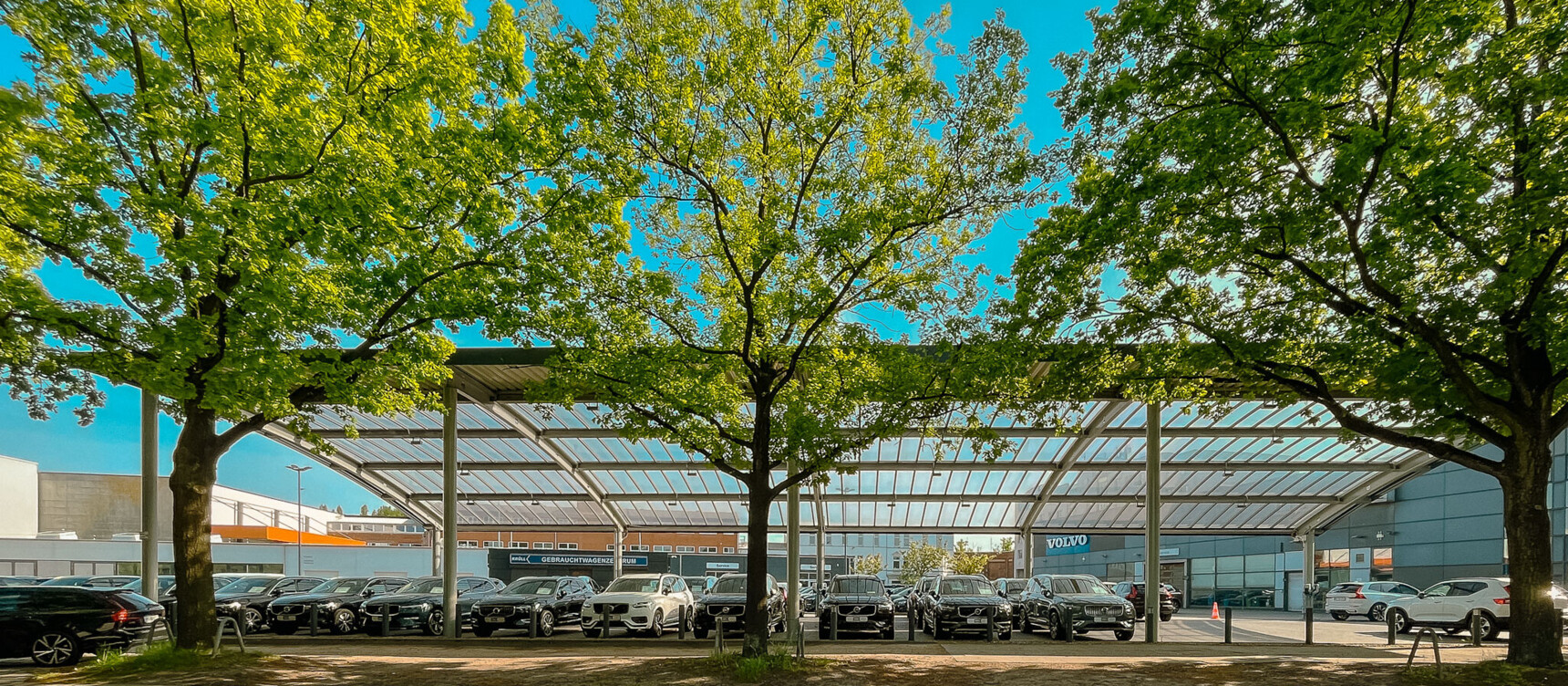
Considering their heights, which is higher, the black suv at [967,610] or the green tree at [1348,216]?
the green tree at [1348,216]

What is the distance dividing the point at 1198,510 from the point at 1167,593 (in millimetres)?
5478

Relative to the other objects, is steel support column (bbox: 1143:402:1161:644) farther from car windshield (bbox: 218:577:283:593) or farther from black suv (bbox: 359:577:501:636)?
car windshield (bbox: 218:577:283:593)

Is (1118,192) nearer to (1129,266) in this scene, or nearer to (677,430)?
(1129,266)

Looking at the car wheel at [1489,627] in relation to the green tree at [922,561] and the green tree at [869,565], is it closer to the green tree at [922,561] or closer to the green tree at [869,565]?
the green tree at [922,561]

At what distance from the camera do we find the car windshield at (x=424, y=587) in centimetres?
2191

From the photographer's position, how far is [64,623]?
14328 mm

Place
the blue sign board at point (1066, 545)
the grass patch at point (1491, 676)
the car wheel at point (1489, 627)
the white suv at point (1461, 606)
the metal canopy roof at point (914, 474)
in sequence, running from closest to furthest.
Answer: the grass patch at point (1491, 676)
the car wheel at point (1489, 627)
the white suv at point (1461, 606)
the metal canopy roof at point (914, 474)
the blue sign board at point (1066, 545)

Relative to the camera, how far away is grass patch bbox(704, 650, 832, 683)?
12227 mm

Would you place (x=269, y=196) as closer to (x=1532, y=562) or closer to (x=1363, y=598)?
(x=1532, y=562)

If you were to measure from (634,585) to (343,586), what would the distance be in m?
9.05

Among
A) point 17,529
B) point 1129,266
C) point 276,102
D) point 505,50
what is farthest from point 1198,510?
point 17,529

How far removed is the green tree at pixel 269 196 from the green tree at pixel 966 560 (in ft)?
191

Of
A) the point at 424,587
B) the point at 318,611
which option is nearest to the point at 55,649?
the point at 318,611

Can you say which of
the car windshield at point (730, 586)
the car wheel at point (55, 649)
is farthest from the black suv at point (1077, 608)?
the car wheel at point (55, 649)
